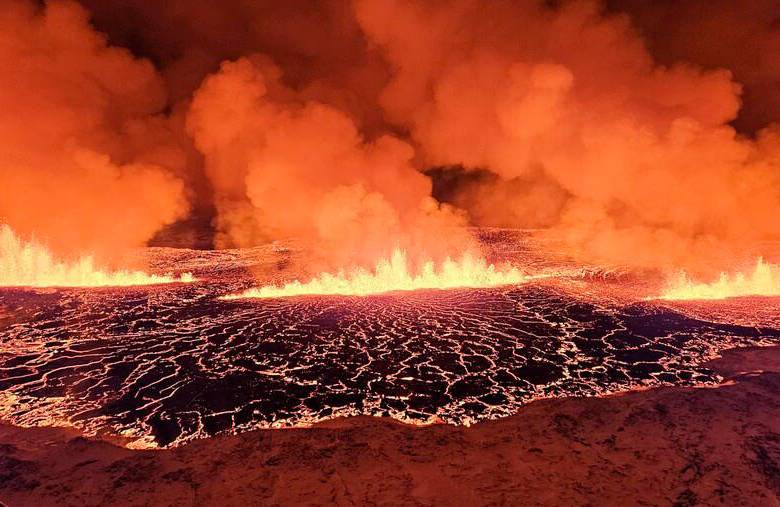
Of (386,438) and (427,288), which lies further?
(427,288)

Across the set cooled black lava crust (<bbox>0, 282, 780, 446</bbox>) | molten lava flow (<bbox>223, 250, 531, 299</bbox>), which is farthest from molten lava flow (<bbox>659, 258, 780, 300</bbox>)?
molten lava flow (<bbox>223, 250, 531, 299</bbox>)

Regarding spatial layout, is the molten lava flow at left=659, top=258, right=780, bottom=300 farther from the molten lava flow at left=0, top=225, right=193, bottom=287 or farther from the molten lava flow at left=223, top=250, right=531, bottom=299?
the molten lava flow at left=0, top=225, right=193, bottom=287

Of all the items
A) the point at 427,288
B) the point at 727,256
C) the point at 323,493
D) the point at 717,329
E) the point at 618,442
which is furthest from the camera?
the point at 727,256

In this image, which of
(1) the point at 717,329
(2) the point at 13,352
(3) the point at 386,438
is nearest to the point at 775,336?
(1) the point at 717,329

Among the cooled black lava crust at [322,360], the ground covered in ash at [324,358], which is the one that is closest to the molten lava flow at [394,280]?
the ground covered in ash at [324,358]

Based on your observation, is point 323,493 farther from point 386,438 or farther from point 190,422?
point 190,422
